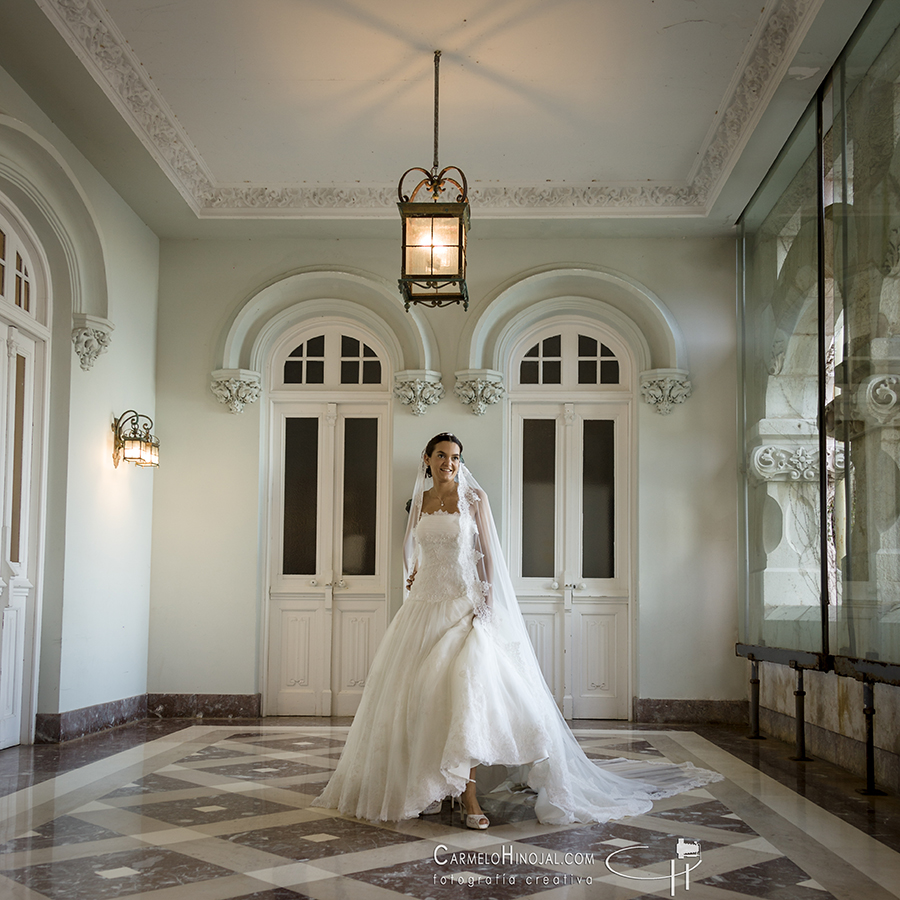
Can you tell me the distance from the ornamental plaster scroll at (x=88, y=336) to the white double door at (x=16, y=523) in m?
0.28

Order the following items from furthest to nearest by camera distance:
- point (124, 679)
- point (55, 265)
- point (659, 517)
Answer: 1. point (659, 517)
2. point (124, 679)
3. point (55, 265)

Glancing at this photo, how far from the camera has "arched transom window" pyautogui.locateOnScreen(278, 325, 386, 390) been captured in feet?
30.9

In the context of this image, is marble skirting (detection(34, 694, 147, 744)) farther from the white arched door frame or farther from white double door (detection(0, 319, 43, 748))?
the white arched door frame

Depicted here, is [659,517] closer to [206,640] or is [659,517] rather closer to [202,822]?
[206,640]

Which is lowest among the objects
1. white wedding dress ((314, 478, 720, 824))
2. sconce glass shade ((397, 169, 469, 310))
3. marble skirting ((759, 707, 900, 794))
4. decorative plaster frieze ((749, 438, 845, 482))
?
marble skirting ((759, 707, 900, 794))

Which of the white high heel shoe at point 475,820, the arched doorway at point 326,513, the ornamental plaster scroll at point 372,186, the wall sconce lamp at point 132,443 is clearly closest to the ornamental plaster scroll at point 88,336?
the wall sconce lamp at point 132,443

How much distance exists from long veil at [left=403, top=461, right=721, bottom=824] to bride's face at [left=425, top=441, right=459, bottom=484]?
9 cm

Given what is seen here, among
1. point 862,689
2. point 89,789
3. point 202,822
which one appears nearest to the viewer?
point 202,822

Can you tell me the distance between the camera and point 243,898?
11.8ft

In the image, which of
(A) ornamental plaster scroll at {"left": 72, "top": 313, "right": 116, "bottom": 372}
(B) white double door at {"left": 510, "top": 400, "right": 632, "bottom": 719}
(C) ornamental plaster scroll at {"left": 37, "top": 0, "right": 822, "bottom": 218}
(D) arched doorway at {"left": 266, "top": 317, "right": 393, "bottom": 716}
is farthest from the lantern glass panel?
(B) white double door at {"left": 510, "top": 400, "right": 632, "bottom": 719}

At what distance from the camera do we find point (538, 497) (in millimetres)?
9156

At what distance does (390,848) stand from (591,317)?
611 cm

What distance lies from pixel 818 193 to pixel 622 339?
2777 mm

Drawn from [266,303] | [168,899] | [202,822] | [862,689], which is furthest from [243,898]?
[266,303]
